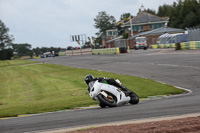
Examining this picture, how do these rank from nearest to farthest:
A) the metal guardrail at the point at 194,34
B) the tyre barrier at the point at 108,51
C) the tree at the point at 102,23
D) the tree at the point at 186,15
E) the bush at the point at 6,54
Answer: the metal guardrail at the point at 194,34 → the tyre barrier at the point at 108,51 → the tree at the point at 186,15 → the bush at the point at 6,54 → the tree at the point at 102,23

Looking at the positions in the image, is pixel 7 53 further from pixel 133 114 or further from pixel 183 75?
pixel 133 114

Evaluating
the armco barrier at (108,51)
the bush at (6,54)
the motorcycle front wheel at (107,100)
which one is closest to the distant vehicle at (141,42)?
the armco barrier at (108,51)

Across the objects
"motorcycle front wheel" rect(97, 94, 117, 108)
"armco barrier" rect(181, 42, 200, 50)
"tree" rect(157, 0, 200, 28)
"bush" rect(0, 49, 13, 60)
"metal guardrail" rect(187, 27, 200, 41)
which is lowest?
"bush" rect(0, 49, 13, 60)

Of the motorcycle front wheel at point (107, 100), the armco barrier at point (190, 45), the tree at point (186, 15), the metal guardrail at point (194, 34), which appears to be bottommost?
the motorcycle front wheel at point (107, 100)

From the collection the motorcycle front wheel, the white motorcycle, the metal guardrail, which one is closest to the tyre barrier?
the metal guardrail

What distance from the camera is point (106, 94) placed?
10859mm

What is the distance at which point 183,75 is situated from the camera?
2019cm

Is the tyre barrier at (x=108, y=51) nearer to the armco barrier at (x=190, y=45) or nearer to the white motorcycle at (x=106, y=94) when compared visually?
the armco barrier at (x=190, y=45)

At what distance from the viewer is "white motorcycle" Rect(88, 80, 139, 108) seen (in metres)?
10.8

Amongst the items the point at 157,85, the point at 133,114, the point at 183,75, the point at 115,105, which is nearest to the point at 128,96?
the point at 115,105

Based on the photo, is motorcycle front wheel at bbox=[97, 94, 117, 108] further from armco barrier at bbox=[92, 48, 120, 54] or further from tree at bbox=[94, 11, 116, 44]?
tree at bbox=[94, 11, 116, 44]

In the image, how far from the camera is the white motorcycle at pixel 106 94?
10.8 metres

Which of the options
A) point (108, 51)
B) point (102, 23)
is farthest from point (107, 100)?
point (102, 23)

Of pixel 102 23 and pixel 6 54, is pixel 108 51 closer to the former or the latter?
pixel 6 54
